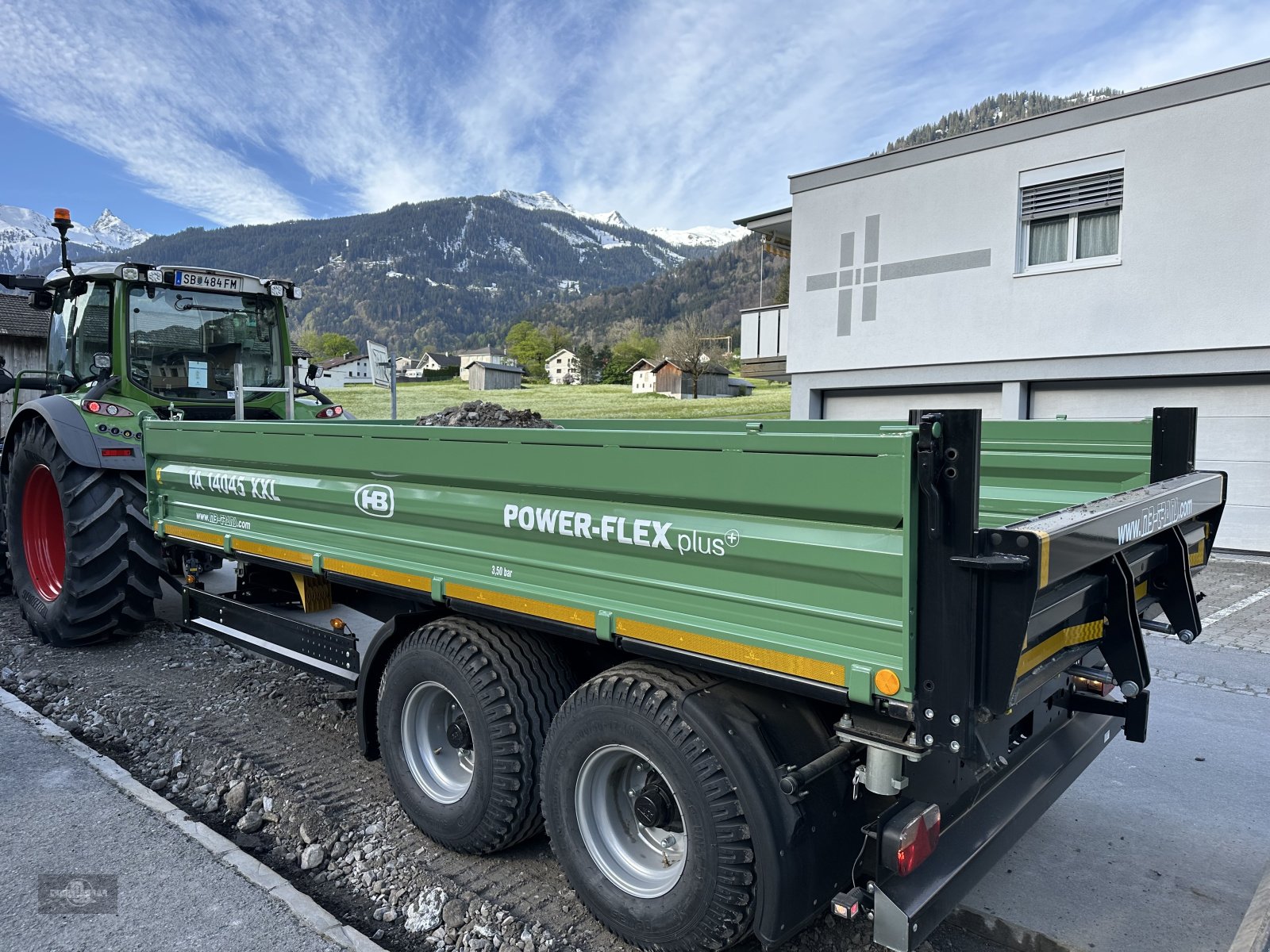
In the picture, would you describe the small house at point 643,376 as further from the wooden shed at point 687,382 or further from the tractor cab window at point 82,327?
the tractor cab window at point 82,327

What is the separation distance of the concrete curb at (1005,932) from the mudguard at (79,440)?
5.21 m

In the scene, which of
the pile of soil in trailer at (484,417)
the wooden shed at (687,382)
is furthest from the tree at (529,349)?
the pile of soil in trailer at (484,417)

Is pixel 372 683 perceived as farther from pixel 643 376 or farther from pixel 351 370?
pixel 351 370

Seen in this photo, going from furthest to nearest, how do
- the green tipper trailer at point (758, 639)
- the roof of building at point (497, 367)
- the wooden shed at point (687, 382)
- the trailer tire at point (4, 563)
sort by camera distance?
the roof of building at point (497, 367) → the wooden shed at point (687, 382) → the trailer tire at point (4, 563) → the green tipper trailer at point (758, 639)

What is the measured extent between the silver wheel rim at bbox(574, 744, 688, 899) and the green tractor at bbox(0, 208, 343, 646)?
11.4 feet

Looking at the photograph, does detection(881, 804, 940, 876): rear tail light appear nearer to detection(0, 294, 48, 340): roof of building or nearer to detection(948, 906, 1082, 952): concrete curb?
detection(948, 906, 1082, 952): concrete curb

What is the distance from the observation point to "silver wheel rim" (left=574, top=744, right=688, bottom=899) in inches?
106

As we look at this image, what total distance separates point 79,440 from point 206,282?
1511 millimetres

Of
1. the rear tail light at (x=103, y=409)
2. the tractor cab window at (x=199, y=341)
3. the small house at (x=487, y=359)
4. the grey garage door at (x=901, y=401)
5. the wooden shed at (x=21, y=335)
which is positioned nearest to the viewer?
the rear tail light at (x=103, y=409)

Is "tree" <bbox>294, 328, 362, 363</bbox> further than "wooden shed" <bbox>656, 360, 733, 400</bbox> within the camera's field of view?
Yes

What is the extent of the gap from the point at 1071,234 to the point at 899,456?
1104 cm

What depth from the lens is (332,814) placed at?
3.56 m

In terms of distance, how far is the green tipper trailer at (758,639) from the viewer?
6.74 feet

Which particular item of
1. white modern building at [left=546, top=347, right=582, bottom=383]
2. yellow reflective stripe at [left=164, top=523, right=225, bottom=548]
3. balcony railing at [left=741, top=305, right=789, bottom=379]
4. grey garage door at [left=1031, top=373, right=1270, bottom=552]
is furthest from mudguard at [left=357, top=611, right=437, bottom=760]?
white modern building at [left=546, top=347, right=582, bottom=383]
